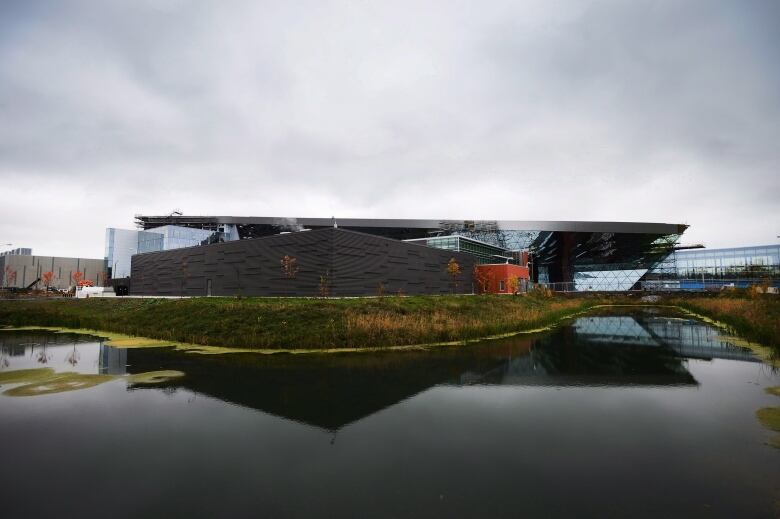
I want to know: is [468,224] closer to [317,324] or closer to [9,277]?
[317,324]

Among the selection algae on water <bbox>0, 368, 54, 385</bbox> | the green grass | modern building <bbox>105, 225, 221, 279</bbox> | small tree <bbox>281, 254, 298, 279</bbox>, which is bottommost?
algae on water <bbox>0, 368, 54, 385</bbox>

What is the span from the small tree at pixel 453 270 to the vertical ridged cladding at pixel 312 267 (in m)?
0.79

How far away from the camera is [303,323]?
910 inches

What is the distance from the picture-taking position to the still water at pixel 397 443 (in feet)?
18.8

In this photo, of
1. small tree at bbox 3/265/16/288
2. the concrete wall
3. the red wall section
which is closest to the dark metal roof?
the red wall section

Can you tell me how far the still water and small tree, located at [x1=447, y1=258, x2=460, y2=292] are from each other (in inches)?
1606

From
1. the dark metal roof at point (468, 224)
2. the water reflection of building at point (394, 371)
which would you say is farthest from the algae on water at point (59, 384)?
the dark metal roof at point (468, 224)

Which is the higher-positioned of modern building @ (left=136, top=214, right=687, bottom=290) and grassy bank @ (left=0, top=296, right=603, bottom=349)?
modern building @ (left=136, top=214, right=687, bottom=290)

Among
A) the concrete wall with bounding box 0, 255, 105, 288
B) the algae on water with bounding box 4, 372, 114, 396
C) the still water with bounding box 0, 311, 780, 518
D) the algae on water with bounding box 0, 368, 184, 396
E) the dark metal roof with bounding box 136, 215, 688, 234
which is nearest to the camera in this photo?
the still water with bounding box 0, 311, 780, 518

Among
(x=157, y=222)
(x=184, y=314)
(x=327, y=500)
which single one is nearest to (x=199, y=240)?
(x=157, y=222)

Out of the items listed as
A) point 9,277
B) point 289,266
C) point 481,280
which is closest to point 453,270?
point 481,280

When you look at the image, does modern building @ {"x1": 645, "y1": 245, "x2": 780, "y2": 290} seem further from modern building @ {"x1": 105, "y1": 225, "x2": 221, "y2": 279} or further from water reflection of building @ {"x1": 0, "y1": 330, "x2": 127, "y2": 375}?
water reflection of building @ {"x1": 0, "y1": 330, "x2": 127, "y2": 375}

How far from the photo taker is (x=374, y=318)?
2308cm

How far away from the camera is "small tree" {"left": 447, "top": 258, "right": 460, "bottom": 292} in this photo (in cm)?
5588
